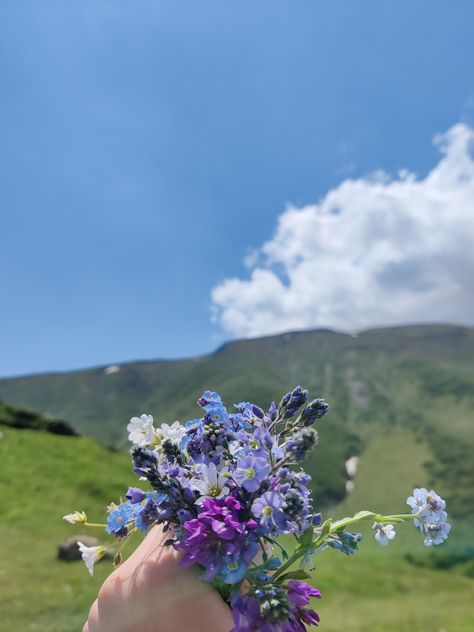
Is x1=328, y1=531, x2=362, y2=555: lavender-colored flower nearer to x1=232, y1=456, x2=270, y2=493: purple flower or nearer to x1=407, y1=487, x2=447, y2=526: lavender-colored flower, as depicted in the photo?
x1=407, y1=487, x2=447, y2=526: lavender-colored flower

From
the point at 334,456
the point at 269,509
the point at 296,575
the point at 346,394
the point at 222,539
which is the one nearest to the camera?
the point at 269,509

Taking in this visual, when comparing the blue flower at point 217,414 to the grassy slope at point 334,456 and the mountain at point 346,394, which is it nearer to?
the grassy slope at point 334,456

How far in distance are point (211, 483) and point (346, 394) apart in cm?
15840

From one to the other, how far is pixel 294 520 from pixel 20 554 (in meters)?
22.4

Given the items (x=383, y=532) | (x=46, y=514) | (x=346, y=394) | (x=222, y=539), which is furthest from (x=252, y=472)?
(x=346, y=394)

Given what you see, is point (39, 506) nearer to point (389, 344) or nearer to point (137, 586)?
point (137, 586)

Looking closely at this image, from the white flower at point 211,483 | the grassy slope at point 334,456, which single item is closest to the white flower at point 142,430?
the white flower at point 211,483

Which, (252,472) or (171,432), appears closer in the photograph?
(252,472)

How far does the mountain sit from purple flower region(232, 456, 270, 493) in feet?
272

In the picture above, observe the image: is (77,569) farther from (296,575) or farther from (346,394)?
(346,394)

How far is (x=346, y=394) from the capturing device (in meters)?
156

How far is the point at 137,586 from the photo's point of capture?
2545 millimetres

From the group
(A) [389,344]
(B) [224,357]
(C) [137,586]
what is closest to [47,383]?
(B) [224,357]

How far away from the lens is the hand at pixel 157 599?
7.92 feet
